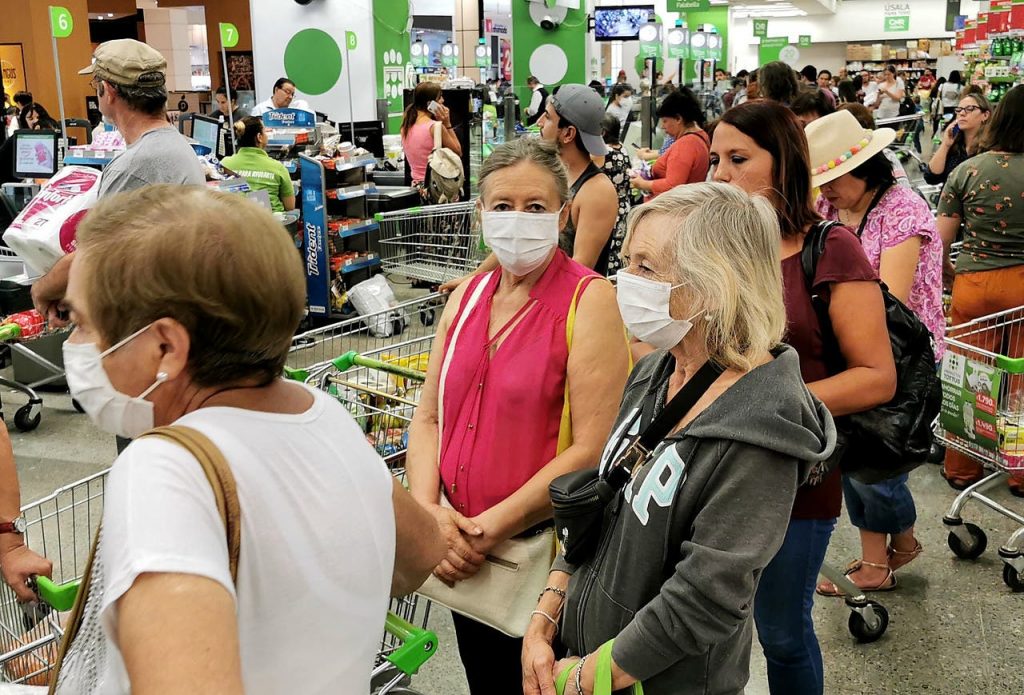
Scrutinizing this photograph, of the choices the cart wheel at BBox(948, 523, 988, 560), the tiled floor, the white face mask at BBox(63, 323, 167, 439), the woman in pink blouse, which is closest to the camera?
the white face mask at BBox(63, 323, 167, 439)

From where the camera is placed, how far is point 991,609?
11.6 feet

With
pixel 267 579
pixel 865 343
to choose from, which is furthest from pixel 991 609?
pixel 267 579

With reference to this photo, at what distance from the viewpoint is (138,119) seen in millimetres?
3609

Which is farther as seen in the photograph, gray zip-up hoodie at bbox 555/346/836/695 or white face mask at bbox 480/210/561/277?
white face mask at bbox 480/210/561/277

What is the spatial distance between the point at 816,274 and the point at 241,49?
21749 mm

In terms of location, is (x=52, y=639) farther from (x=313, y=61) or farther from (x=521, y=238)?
(x=313, y=61)

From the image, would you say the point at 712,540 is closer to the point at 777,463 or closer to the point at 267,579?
the point at 777,463

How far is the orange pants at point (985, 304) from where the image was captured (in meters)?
4.29

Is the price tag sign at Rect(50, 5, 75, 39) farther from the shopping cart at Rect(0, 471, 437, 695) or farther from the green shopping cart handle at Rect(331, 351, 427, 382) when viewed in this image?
the shopping cart at Rect(0, 471, 437, 695)

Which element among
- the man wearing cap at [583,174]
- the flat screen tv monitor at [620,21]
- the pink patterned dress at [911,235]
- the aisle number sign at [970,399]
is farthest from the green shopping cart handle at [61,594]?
the flat screen tv monitor at [620,21]

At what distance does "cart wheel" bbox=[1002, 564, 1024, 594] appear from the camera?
3627mm

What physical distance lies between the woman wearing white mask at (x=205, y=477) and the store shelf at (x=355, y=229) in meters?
6.60

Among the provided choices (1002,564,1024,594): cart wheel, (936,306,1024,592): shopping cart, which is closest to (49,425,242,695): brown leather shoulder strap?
(936,306,1024,592): shopping cart

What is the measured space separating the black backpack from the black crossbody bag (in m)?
0.76
